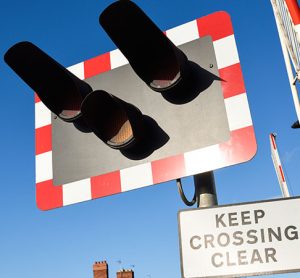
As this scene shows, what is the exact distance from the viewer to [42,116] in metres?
2.58

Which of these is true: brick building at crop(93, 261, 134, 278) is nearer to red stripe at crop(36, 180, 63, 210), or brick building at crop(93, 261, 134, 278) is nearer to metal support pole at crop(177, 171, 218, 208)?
red stripe at crop(36, 180, 63, 210)

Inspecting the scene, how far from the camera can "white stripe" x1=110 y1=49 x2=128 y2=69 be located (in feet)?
7.93

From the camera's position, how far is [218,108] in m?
2.00

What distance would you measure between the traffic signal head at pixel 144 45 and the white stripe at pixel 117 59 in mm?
491

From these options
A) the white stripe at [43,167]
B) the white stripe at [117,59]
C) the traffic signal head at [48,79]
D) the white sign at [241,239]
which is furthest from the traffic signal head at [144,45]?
the white stripe at [43,167]

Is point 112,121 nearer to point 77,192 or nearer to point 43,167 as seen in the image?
point 77,192

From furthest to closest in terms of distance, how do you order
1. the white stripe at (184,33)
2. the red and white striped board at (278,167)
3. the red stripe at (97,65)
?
the red and white striped board at (278,167) < the red stripe at (97,65) < the white stripe at (184,33)

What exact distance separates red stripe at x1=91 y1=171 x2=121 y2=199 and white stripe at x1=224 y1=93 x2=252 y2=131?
24.2 inches

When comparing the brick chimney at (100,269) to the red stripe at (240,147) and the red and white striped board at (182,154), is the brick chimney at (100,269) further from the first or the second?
the red stripe at (240,147)

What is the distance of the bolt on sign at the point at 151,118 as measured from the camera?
6.26 feet

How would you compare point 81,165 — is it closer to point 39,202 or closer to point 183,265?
point 39,202

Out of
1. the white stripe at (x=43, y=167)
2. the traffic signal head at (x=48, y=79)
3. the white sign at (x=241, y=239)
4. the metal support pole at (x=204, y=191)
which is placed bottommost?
the white sign at (x=241, y=239)

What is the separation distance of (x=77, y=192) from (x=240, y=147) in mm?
866

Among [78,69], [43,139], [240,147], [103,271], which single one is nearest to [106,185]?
[43,139]
